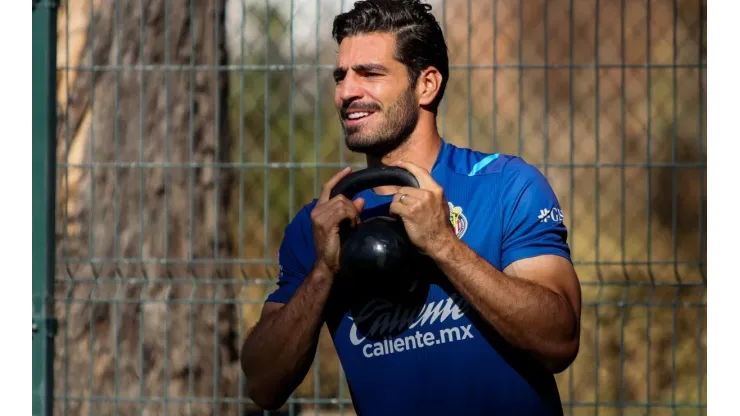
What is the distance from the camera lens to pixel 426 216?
102 inches

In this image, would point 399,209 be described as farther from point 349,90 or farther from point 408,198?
point 349,90

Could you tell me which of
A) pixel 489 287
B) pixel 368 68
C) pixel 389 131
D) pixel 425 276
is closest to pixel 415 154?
pixel 389 131

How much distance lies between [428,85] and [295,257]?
22.5 inches

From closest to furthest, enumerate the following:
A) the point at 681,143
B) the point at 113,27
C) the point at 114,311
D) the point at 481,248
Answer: the point at 481,248 < the point at 114,311 < the point at 113,27 < the point at 681,143

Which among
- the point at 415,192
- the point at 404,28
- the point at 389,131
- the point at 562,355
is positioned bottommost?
the point at 562,355

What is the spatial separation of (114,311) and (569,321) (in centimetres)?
332

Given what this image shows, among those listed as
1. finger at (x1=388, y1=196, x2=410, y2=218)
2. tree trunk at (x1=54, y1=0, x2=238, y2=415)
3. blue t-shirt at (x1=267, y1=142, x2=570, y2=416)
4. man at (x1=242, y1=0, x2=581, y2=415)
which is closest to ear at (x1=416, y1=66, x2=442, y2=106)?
man at (x1=242, y1=0, x2=581, y2=415)

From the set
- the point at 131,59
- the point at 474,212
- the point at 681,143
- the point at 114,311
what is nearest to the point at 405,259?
the point at 474,212

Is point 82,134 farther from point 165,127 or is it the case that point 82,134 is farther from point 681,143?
point 681,143

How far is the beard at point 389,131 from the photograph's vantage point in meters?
2.90

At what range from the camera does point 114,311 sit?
5551 mm

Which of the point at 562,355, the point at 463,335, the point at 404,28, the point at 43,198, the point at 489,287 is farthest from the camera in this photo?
the point at 43,198

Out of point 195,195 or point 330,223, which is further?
point 195,195

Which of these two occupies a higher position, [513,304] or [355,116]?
[355,116]
